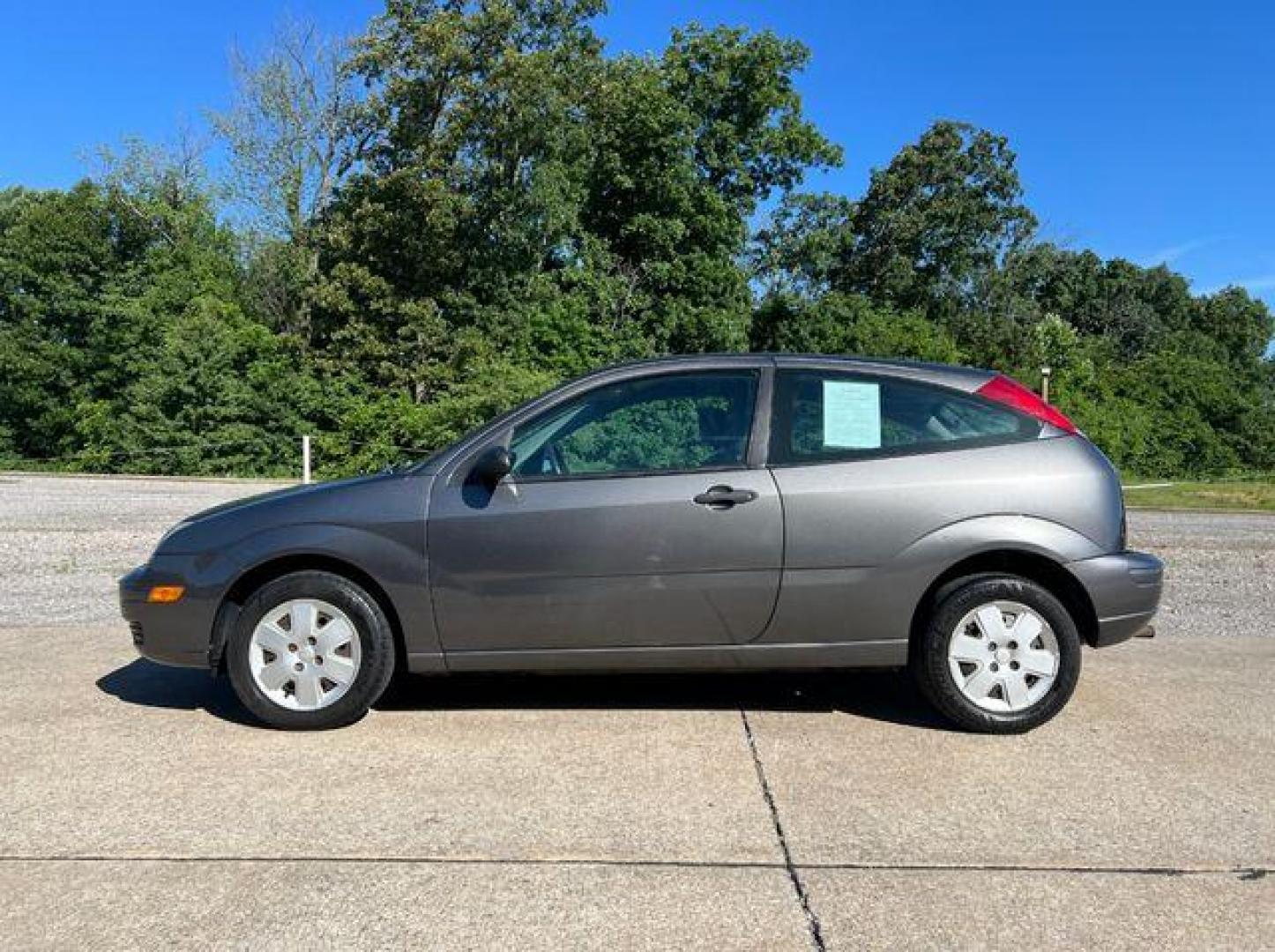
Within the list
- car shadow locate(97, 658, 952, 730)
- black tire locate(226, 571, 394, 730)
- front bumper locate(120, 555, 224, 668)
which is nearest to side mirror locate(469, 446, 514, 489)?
black tire locate(226, 571, 394, 730)

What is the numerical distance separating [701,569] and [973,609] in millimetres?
1213

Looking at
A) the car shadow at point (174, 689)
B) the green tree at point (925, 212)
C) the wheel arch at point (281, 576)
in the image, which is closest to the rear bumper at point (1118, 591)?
the wheel arch at point (281, 576)

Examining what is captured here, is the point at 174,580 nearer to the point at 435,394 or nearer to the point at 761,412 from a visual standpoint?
the point at 761,412

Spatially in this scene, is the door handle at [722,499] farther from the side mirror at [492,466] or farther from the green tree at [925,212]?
the green tree at [925,212]

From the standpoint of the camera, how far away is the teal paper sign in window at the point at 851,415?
478 centimetres

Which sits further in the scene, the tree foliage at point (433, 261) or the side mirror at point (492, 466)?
the tree foliage at point (433, 261)

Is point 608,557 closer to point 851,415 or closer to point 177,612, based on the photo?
point 851,415

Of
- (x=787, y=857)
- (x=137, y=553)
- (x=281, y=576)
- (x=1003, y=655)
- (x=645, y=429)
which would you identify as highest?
(x=645, y=429)

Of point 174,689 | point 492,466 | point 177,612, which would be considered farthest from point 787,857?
point 174,689

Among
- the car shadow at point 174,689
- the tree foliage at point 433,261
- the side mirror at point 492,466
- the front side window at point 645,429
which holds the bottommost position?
the car shadow at point 174,689

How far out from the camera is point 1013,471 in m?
4.68

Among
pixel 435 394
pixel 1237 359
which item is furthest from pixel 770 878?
pixel 1237 359

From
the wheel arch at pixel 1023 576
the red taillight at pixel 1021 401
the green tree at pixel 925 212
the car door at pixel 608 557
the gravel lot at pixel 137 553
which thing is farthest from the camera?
the green tree at pixel 925 212

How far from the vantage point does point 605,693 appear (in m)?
5.38
